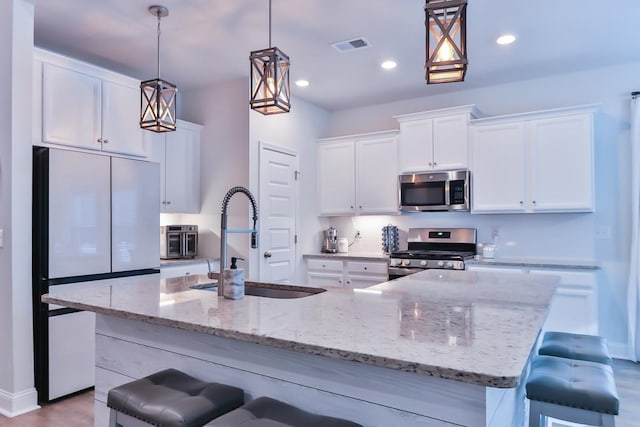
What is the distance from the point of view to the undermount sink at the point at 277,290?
2.31 metres

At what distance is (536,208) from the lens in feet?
13.5

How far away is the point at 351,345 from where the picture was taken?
1159 millimetres

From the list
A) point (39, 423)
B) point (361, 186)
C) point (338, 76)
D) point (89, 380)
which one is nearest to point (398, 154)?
point (361, 186)

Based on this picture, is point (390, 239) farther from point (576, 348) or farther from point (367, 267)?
point (576, 348)

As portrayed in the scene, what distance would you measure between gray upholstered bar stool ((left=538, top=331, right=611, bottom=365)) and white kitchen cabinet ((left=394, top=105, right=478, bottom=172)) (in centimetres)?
244

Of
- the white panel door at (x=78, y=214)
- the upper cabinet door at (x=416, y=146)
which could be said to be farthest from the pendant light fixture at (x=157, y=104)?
the upper cabinet door at (x=416, y=146)

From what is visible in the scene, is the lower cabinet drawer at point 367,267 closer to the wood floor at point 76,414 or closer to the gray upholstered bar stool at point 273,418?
the wood floor at point 76,414

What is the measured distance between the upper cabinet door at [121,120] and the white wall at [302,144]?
1.12 meters

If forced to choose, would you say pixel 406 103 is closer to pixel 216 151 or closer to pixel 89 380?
pixel 216 151

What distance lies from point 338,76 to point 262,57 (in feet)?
7.37

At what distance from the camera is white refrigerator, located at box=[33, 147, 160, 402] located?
9.61ft

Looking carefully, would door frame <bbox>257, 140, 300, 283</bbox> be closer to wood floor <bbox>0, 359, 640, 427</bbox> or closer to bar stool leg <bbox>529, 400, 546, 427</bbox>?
wood floor <bbox>0, 359, 640, 427</bbox>

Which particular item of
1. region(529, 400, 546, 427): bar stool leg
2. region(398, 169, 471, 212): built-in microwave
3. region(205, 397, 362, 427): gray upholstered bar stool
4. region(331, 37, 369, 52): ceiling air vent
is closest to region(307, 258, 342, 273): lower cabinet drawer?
region(398, 169, 471, 212): built-in microwave

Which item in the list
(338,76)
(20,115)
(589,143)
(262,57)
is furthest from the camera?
(338,76)
